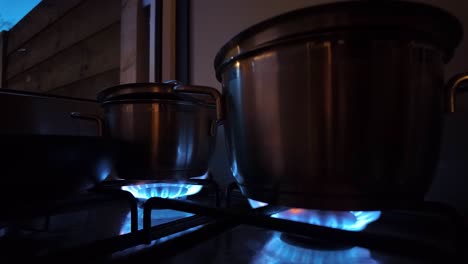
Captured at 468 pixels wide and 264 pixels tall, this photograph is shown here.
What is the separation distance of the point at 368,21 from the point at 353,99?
0.07 meters

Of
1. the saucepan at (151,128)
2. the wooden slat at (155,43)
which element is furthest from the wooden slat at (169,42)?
the saucepan at (151,128)

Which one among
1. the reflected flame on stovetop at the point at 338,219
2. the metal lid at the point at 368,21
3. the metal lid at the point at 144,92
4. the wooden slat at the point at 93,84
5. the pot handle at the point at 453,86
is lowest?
the reflected flame on stovetop at the point at 338,219

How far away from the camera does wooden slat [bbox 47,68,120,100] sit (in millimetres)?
1280

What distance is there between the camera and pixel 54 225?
20.2 inches

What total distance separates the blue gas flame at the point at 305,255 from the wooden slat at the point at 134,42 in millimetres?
911

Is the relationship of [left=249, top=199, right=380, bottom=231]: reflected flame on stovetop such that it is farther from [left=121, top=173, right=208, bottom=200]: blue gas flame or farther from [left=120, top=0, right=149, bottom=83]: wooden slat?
[left=120, top=0, right=149, bottom=83]: wooden slat

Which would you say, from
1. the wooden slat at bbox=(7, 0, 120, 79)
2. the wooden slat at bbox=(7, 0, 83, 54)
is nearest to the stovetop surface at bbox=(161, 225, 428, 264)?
the wooden slat at bbox=(7, 0, 120, 79)

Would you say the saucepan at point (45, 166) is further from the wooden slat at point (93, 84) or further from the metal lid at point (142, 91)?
the wooden slat at point (93, 84)

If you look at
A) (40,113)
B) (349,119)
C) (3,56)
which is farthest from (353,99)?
(3,56)

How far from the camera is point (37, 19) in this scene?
1868 mm

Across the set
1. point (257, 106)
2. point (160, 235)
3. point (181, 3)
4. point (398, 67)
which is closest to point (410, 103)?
point (398, 67)

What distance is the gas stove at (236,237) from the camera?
0.99 ft

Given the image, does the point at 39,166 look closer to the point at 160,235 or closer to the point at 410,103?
the point at 160,235

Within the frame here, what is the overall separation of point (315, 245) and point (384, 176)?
0.17 m
